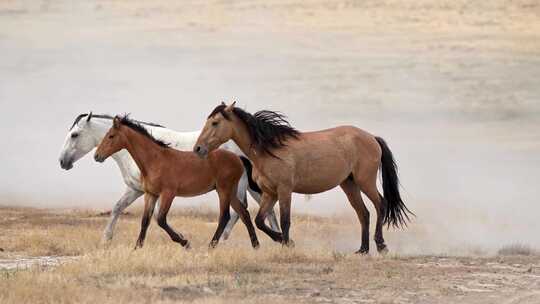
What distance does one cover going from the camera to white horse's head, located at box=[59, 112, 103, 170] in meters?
19.3

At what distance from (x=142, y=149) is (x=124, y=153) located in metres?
1.58

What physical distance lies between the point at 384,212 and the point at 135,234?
433 cm

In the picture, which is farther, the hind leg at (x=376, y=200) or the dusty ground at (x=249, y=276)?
the hind leg at (x=376, y=200)

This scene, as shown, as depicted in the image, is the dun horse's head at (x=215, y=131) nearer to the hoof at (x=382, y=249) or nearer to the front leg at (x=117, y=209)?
the front leg at (x=117, y=209)

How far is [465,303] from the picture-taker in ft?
42.7

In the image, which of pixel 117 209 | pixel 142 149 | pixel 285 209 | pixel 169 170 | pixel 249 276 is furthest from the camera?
pixel 117 209

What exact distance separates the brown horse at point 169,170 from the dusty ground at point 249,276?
0.72 metres

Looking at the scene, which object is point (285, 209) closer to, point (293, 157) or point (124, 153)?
point (293, 157)

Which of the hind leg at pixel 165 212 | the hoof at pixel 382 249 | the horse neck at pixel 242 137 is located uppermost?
the horse neck at pixel 242 137

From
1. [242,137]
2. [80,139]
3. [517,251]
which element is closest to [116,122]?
[242,137]

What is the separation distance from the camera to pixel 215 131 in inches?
661

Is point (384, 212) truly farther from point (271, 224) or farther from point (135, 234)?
point (135, 234)

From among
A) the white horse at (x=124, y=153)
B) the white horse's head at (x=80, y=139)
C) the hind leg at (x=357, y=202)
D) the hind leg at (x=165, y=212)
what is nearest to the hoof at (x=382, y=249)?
the hind leg at (x=357, y=202)

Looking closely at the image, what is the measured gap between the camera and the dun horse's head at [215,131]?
16.8 m
